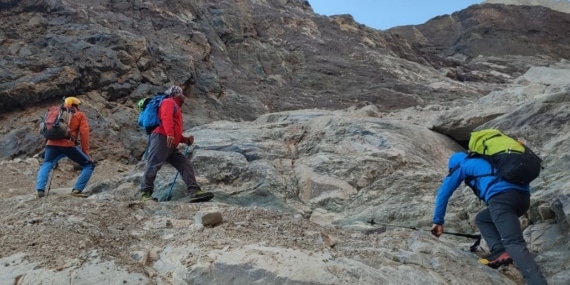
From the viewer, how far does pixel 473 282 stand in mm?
5430

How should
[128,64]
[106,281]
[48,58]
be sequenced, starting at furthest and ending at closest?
1. [128,64]
2. [48,58]
3. [106,281]

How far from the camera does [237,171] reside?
31.0 ft

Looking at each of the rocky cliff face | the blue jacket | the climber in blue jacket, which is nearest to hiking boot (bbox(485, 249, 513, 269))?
the climber in blue jacket

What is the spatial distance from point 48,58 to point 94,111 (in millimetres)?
3211

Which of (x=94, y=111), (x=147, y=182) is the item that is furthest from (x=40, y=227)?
(x=94, y=111)

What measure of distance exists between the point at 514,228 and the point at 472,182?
703mm

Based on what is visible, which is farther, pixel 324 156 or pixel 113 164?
pixel 113 164

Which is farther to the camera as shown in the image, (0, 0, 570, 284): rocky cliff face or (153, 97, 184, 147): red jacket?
(153, 97, 184, 147): red jacket

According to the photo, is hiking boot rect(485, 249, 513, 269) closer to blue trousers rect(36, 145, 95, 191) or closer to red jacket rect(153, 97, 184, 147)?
red jacket rect(153, 97, 184, 147)

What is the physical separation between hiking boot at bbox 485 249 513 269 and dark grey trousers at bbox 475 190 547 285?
8 cm

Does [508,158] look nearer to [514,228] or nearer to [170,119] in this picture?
[514,228]

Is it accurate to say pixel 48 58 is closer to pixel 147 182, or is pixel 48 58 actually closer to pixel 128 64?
pixel 128 64

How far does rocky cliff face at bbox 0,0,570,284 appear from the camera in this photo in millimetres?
5223

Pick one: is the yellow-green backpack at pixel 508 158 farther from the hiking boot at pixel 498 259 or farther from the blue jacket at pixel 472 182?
the hiking boot at pixel 498 259
